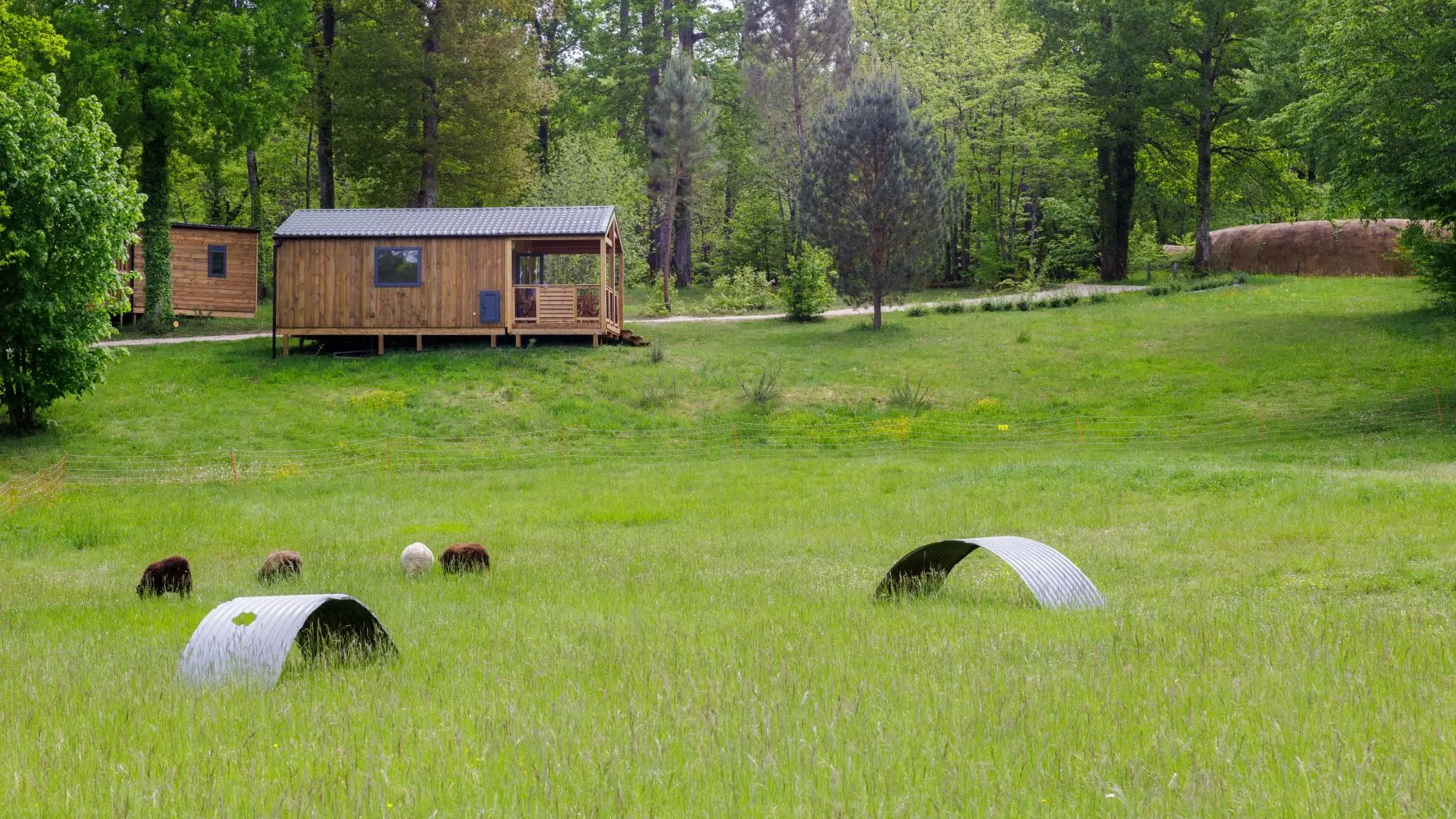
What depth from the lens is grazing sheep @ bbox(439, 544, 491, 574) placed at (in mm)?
12609

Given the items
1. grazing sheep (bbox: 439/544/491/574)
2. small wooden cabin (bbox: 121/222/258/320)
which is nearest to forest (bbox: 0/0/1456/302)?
small wooden cabin (bbox: 121/222/258/320)

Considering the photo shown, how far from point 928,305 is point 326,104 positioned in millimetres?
26392

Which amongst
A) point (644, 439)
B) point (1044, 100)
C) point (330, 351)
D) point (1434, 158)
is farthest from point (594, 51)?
point (1434, 158)

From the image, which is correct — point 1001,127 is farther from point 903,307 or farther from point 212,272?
point 212,272

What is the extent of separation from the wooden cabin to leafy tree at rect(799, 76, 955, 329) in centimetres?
795

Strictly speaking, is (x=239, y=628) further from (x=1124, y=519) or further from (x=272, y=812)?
(x=1124, y=519)

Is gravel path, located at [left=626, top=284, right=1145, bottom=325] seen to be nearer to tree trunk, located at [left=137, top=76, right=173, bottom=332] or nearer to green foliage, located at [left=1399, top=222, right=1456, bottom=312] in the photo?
green foliage, located at [left=1399, top=222, right=1456, bottom=312]

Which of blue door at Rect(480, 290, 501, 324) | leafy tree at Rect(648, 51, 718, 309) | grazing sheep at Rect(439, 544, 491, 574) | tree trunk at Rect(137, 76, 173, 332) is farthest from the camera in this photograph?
leafy tree at Rect(648, 51, 718, 309)

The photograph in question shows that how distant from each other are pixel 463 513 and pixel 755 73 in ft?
139

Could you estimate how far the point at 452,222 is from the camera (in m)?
36.0

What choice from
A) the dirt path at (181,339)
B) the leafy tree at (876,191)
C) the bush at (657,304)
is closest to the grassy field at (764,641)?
the dirt path at (181,339)

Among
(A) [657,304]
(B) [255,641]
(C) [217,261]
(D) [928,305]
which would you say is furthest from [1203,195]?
(B) [255,641]

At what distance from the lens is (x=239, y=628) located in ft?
22.1

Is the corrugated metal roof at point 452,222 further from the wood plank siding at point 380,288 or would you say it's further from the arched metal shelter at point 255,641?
the arched metal shelter at point 255,641
